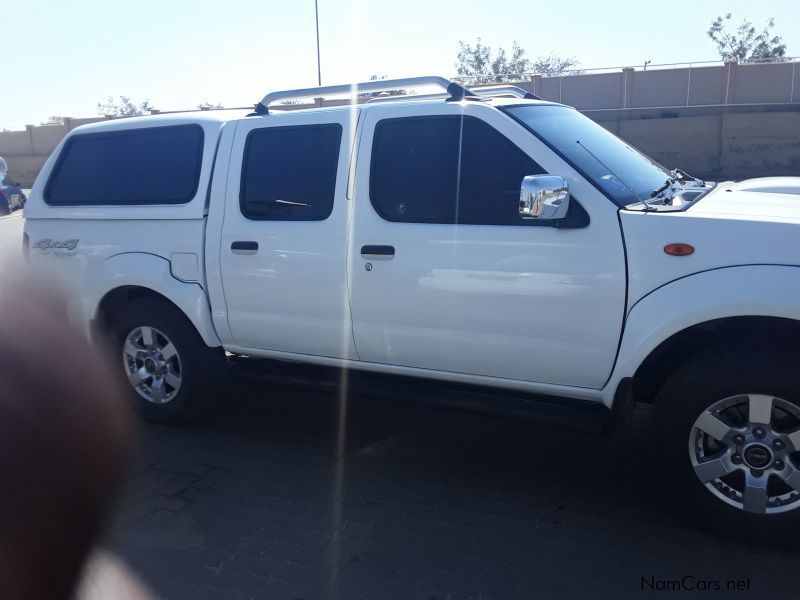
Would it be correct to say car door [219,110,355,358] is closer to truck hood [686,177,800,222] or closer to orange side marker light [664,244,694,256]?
orange side marker light [664,244,694,256]

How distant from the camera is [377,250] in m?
4.14

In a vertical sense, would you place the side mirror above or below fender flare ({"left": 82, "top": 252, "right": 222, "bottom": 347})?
above

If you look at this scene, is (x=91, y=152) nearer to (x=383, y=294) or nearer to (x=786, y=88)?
(x=383, y=294)

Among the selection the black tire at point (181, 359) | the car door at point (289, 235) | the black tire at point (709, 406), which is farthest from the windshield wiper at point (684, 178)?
the black tire at point (181, 359)

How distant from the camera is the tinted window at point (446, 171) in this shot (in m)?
3.89

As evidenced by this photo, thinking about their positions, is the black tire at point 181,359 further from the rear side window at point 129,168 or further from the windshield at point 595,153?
the windshield at point 595,153

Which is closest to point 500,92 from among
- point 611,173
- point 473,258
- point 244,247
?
point 611,173

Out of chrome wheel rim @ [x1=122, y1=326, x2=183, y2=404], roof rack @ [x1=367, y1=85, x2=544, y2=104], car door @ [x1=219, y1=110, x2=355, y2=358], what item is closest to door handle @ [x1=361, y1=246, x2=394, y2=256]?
car door @ [x1=219, y1=110, x2=355, y2=358]

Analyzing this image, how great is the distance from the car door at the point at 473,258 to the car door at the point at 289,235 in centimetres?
15

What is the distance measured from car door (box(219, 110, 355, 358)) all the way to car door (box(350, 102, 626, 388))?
5.9 inches

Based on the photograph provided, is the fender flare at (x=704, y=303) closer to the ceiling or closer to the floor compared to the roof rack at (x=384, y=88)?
closer to the floor

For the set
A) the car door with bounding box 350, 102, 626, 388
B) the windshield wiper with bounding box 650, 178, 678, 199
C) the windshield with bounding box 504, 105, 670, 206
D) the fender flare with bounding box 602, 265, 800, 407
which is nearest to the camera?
the fender flare with bounding box 602, 265, 800, 407

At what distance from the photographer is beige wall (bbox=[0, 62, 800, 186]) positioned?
25.2 metres

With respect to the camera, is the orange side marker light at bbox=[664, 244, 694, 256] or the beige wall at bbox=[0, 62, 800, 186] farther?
the beige wall at bbox=[0, 62, 800, 186]
